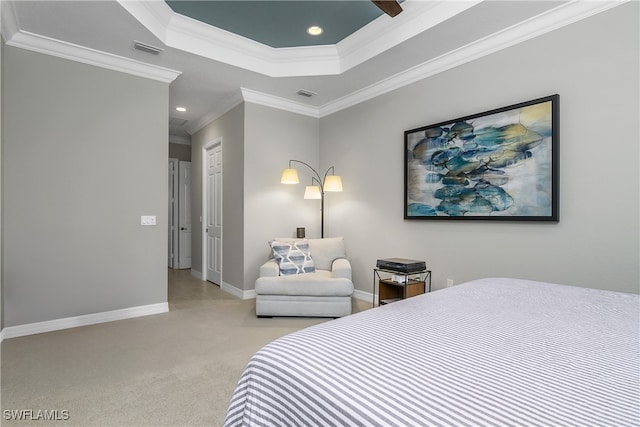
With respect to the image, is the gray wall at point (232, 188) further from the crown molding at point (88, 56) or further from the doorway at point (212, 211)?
the crown molding at point (88, 56)

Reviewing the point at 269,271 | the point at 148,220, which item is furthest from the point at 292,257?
the point at 148,220

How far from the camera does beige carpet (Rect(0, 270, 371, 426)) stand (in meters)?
1.82

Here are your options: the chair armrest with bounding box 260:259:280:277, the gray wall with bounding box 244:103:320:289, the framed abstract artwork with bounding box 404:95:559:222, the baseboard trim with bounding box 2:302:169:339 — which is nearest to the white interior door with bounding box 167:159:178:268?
the gray wall with bounding box 244:103:320:289

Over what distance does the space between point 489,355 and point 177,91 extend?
446 centimetres

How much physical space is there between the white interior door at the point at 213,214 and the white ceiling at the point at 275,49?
3.33 feet

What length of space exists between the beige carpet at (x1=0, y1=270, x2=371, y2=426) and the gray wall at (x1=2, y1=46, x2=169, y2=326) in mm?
368

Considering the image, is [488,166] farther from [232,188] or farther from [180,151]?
[180,151]

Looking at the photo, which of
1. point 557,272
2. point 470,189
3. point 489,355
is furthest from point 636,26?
point 489,355

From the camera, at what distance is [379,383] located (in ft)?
2.41

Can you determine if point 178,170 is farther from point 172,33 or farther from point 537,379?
point 537,379

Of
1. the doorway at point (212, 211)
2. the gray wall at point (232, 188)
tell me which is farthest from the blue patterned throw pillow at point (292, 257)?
the doorway at point (212, 211)

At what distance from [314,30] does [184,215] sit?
4.65 m

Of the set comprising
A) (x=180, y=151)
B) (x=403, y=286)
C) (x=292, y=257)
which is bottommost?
(x=403, y=286)

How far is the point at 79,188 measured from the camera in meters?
3.20
